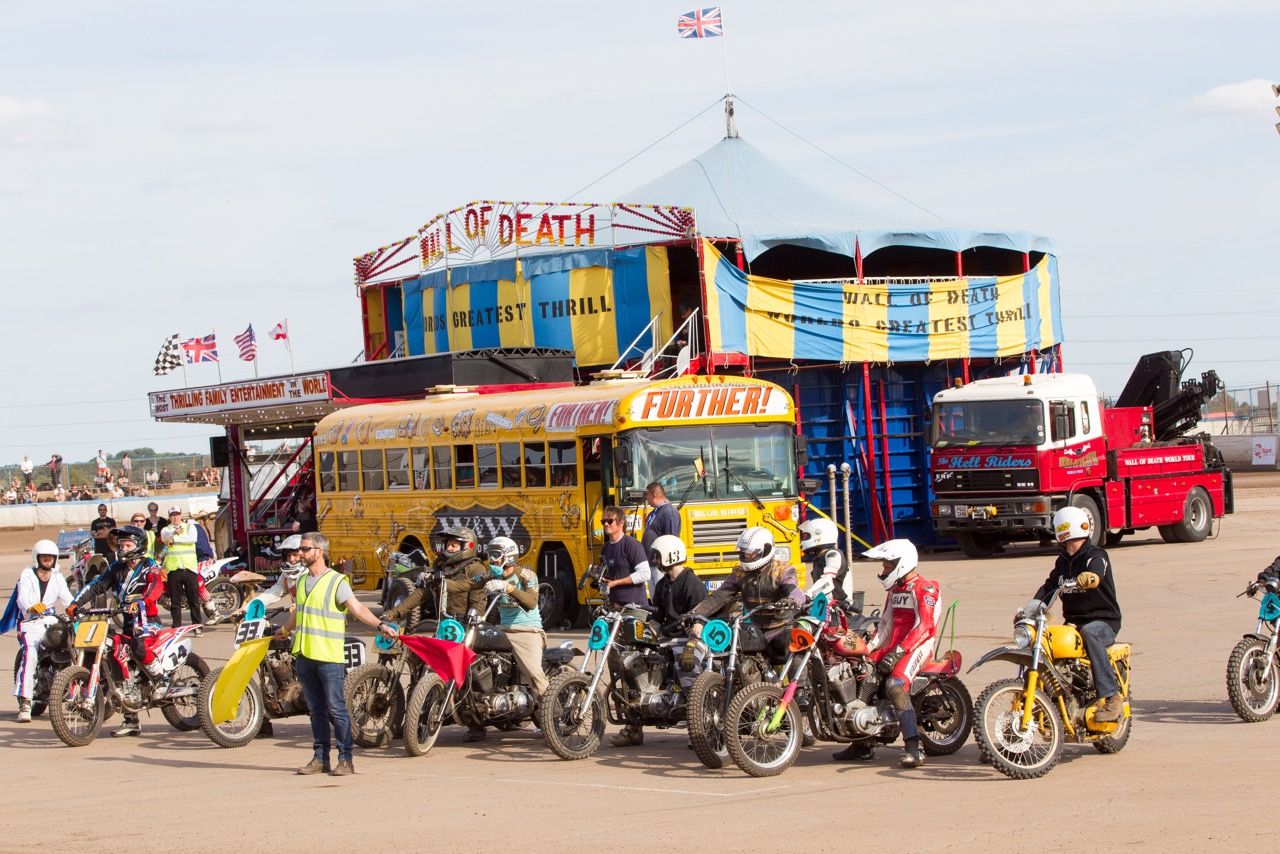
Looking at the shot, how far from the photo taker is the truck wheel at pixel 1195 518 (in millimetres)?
30516

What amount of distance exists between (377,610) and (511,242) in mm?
11212

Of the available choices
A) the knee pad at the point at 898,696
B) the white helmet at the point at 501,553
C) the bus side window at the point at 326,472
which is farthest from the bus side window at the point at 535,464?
the knee pad at the point at 898,696

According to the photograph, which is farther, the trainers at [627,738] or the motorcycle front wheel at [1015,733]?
the trainers at [627,738]

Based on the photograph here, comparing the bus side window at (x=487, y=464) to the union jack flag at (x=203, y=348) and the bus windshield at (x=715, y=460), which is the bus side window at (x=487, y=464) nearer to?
the bus windshield at (x=715, y=460)

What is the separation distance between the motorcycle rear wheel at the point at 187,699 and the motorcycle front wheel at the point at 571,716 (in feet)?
11.7

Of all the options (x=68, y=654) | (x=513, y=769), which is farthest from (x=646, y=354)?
(x=513, y=769)

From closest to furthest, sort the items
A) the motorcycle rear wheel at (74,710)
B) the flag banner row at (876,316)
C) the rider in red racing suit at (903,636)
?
the rider in red racing suit at (903,636) < the motorcycle rear wheel at (74,710) < the flag banner row at (876,316)

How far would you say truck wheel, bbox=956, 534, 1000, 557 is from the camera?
3000 cm

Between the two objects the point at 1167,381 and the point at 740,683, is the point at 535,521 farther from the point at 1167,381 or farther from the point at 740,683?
the point at 1167,381

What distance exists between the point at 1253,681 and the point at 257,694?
25.0 feet

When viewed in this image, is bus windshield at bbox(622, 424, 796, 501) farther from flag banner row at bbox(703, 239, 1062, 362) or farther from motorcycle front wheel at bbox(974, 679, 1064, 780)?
flag banner row at bbox(703, 239, 1062, 362)

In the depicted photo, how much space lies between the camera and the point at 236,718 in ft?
43.3

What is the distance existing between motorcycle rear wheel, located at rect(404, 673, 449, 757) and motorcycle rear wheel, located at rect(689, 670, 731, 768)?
2023 mm

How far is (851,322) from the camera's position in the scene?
105 ft
